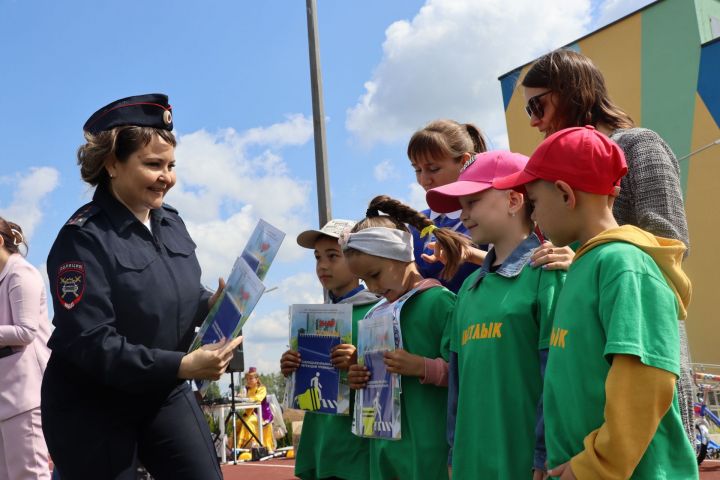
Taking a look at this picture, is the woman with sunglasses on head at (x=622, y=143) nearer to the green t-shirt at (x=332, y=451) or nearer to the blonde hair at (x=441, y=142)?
the blonde hair at (x=441, y=142)

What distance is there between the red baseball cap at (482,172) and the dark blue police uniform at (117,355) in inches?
42.0

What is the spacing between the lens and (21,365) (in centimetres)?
427

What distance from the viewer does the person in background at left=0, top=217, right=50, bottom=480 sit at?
13.5 feet

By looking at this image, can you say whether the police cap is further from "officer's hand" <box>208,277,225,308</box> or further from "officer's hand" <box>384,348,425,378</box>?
"officer's hand" <box>384,348,425,378</box>

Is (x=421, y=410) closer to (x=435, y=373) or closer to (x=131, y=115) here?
(x=435, y=373)

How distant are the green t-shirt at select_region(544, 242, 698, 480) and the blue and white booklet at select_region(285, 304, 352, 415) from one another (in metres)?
1.57

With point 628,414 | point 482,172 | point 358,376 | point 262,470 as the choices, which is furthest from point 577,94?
point 262,470

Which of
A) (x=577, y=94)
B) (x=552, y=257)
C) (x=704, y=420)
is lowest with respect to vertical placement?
(x=704, y=420)

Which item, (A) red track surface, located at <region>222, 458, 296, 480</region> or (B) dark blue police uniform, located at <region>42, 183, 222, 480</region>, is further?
(A) red track surface, located at <region>222, 458, 296, 480</region>

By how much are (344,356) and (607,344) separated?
5.81 ft

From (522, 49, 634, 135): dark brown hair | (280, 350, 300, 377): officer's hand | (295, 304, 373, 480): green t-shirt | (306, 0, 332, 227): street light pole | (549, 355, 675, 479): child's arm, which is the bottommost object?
(295, 304, 373, 480): green t-shirt

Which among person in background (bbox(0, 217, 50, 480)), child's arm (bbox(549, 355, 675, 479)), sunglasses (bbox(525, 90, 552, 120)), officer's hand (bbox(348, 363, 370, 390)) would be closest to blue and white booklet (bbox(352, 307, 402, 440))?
officer's hand (bbox(348, 363, 370, 390))

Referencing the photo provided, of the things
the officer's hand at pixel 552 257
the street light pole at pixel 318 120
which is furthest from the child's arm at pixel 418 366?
the street light pole at pixel 318 120

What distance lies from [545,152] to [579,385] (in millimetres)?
655
